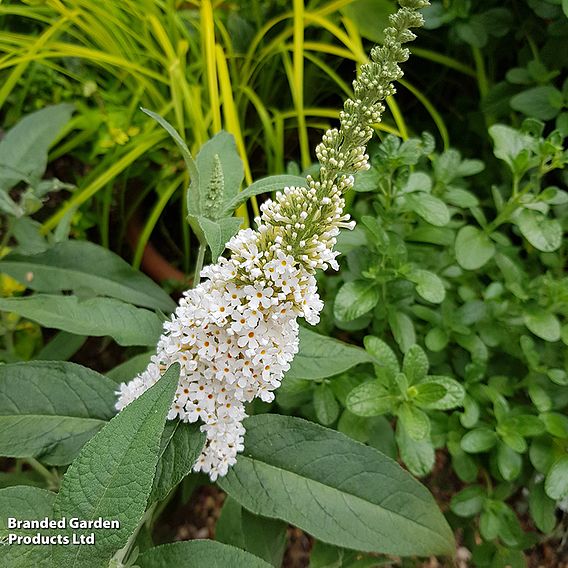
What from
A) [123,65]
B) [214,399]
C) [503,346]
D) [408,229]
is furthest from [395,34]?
[123,65]

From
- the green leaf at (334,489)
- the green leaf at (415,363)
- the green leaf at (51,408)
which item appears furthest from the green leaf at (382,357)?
the green leaf at (51,408)

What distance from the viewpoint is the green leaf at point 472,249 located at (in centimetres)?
93

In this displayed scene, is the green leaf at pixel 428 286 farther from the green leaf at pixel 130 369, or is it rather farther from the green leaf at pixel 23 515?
the green leaf at pixel 23 515

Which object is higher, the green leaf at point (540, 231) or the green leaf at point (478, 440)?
the green leaf at point (540, 231)

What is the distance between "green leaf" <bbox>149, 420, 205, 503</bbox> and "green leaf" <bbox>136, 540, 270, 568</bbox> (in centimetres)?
6

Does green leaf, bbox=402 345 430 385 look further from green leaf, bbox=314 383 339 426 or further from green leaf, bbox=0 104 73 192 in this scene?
green leaf, bbox=0 104 73 192

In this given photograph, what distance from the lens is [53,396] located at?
28.6 inches

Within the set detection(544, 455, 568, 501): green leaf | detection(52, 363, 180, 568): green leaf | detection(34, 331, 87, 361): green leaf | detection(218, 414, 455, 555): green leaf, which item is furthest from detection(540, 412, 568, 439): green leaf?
detection(34, 331, 87, 361): green leaf

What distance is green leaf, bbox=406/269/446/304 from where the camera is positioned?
0.86m

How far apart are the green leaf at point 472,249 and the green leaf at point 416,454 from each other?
282 millimetres

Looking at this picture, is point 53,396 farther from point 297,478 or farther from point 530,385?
point 530,385

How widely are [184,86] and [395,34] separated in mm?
730

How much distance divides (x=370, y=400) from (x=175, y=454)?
0.97 feet

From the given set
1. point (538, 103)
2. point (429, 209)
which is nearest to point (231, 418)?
point (429, 209)
